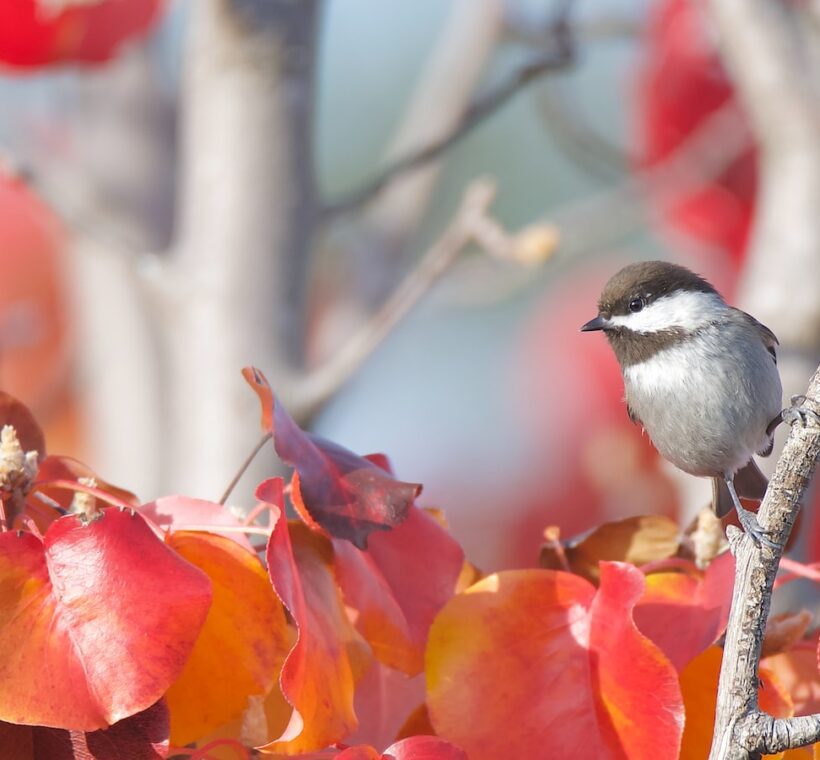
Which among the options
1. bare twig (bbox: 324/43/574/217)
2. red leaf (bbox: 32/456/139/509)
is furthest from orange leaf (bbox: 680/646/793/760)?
bare twig (bbox: 324/43/574/217)

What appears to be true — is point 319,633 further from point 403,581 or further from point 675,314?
point 675,314

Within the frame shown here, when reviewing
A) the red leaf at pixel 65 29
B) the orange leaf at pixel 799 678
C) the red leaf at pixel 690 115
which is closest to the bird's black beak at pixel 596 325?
the orange leaf at pixel 799 678

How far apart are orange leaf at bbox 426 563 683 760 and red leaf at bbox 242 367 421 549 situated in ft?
0.23

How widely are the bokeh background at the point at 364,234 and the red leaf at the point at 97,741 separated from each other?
1.54 feet

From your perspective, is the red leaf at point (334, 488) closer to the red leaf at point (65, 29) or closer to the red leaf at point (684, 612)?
the red leaf at point (684, 612)

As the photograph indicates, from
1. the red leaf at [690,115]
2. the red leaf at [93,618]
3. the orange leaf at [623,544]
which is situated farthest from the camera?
the red leaf at [690,115]

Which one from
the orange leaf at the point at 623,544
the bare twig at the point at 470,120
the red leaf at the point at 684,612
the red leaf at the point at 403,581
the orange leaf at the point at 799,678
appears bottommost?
the orange leaf at the point at 799,678

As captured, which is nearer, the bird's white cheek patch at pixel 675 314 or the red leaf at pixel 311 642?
the red leaf at pixel 311 642

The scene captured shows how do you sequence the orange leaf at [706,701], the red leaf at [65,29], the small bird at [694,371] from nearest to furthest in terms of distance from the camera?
the orange leaf at [706,701] < the small bird at [694,371] < the red leaf at [65,29]

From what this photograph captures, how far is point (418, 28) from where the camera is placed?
4703 mm

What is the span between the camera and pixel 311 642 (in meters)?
0.60

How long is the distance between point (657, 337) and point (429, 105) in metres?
0.79

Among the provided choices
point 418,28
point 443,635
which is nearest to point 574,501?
point 443,635

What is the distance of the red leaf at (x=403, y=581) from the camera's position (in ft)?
2.17
